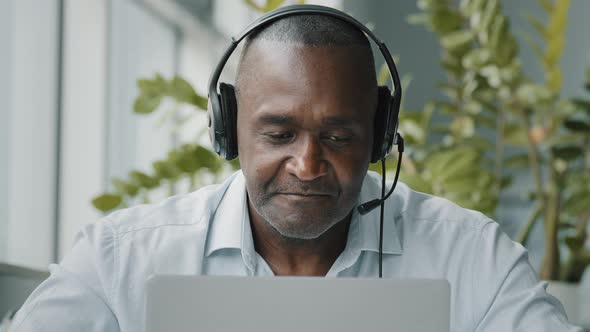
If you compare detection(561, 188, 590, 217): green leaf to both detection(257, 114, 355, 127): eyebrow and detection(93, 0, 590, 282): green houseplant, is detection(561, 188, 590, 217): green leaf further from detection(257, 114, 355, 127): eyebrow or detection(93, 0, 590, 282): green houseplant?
detection(257, 114, 355, 127): eyebrow

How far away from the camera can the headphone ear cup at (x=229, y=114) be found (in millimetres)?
1242

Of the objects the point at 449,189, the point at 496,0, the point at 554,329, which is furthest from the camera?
the point at 496,0

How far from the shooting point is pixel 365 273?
1335mm

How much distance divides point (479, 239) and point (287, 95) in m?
0.40

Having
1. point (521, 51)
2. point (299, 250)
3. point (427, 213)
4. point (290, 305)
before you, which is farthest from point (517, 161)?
point (290, 305)

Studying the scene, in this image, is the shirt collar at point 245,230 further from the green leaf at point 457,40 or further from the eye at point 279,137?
the green leaf at point 457,40

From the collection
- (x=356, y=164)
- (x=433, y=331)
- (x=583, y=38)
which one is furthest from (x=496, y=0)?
(x=433, y=331)

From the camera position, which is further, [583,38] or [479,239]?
[583,38]

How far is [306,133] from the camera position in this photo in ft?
3.89

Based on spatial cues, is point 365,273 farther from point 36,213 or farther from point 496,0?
point 496,0

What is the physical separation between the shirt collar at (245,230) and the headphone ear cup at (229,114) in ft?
0.38

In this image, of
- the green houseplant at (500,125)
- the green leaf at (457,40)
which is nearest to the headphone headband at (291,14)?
the green houseplant at (500,125)

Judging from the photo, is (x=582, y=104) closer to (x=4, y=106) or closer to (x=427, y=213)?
(x=427, y=213)

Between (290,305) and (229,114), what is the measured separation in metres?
0.52
